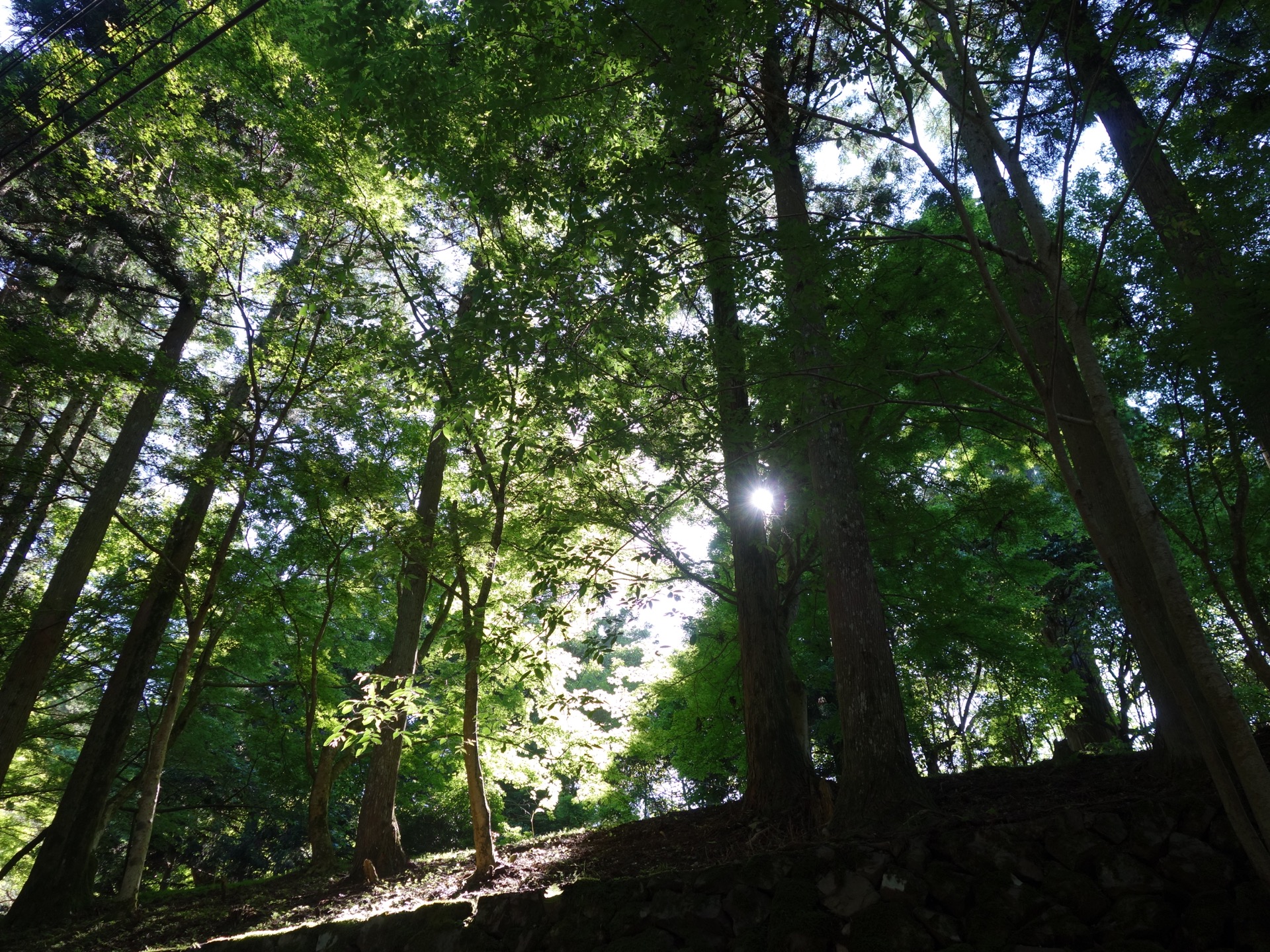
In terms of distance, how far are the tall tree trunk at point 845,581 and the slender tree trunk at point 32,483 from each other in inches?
325

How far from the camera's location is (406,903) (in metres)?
4.97

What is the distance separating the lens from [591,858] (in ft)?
17.0

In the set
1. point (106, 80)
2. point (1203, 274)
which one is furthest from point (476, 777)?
point (1203, 274)

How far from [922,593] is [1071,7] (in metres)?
6.46

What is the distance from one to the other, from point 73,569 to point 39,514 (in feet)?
5.24

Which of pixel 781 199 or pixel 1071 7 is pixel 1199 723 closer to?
pixel 1071 7

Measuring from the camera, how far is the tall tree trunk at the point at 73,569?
24.4 ft

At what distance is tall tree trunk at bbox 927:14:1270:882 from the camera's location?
240 cm

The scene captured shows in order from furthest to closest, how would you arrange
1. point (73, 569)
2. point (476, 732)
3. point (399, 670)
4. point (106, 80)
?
point (73, 569) → point (399, 670) → point (476, 732) → point (106, 80)

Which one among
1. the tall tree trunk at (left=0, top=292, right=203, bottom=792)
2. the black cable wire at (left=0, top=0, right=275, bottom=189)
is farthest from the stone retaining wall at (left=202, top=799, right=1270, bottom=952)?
the tall tree trunk at (left=0, top=292, right=203, bottom=792)

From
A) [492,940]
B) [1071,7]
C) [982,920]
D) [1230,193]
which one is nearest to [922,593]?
[1230,193]

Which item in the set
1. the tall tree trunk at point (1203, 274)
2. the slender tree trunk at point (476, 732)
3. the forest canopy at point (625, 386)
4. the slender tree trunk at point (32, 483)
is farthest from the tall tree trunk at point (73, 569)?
the tall tree trunk at point (1203, 274)

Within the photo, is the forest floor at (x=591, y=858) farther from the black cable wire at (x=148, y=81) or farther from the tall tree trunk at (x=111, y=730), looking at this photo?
the black cable wire at (x=148, y=81)

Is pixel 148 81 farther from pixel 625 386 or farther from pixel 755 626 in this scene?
pixel 755 626
